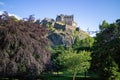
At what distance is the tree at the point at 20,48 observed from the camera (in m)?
26.3

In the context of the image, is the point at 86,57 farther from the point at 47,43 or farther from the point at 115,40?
the point at 47,43

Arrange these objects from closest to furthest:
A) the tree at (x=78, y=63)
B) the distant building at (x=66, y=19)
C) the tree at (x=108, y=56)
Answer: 1. the tree at (x=108, y=56)
2. the tree at (x=78, y=63)
3. the distant building at (x=66, y=19)

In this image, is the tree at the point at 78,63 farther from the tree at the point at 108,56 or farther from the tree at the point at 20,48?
A: the tree at the point at 20,48

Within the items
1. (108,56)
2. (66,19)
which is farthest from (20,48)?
(66,19)

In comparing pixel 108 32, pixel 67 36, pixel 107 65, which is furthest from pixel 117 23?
pixel 67 36

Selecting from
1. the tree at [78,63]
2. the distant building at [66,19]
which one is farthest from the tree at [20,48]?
the distant building at [66,19]

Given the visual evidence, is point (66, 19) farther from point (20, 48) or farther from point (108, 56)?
point (20, 48)

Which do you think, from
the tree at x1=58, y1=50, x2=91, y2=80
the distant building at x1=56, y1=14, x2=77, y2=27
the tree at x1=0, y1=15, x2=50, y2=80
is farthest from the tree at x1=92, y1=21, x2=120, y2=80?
the distant building at x1=56, y1=14, x2=77, y2=27

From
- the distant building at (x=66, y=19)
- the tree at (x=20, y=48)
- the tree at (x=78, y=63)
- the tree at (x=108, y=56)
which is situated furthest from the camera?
the distant building at (x=66, y=19)

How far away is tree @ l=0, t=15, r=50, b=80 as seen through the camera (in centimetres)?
2628

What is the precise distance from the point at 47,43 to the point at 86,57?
13.2 meters

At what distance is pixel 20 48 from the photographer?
88.4 ft

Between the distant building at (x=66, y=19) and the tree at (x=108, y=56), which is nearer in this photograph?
the tree at (x=108, y=56)

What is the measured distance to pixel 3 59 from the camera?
Result: 25812mm
